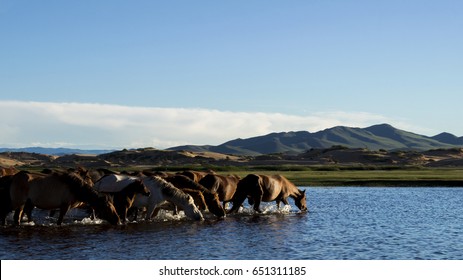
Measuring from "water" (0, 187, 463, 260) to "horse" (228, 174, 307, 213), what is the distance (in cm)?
77

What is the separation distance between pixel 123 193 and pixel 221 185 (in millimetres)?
6005

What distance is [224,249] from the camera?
61.7 ft

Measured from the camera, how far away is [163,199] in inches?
1033

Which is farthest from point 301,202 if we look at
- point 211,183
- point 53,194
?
point 53,194

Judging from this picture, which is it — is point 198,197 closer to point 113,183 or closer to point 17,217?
point 113,183

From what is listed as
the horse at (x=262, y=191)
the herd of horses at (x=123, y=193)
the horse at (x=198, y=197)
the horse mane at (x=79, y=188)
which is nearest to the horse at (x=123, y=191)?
the herd of horses at (x=123, y=193)

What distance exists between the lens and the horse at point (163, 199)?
2609 cm

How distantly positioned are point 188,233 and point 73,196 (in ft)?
17.0

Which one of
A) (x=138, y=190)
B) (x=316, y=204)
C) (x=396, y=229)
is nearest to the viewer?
(x=396, y=229)

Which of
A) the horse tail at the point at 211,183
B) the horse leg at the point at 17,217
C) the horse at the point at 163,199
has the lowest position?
the horse leg at the point at 17,217

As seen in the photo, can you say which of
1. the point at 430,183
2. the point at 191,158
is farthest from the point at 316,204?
the point at 191,158

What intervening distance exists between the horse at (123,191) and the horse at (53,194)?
0.95 meters

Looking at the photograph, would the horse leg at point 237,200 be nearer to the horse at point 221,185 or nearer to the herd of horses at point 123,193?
the herd of horses at point 123,193
